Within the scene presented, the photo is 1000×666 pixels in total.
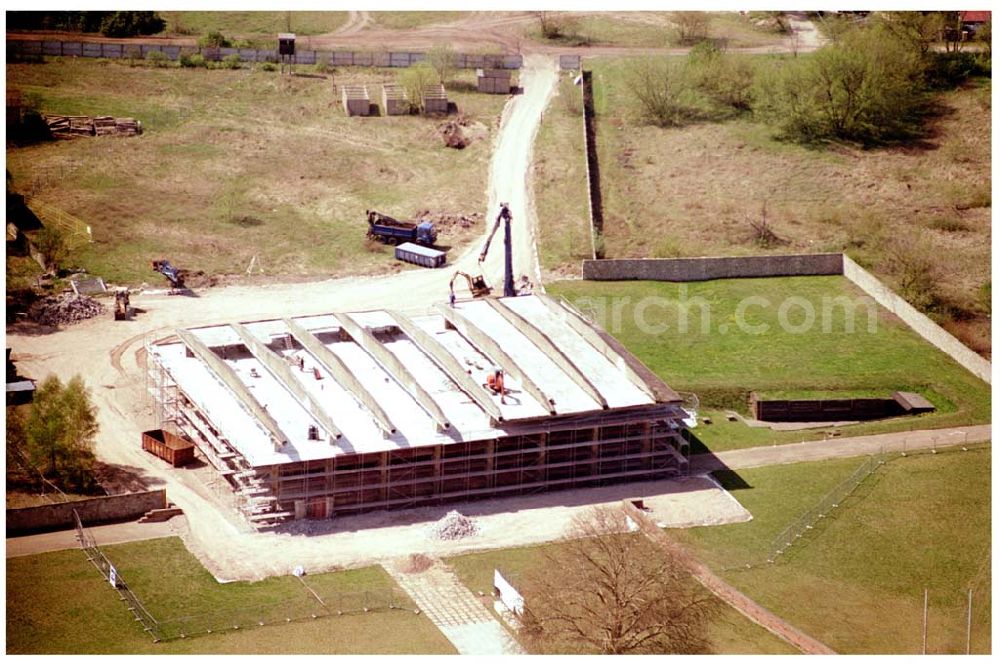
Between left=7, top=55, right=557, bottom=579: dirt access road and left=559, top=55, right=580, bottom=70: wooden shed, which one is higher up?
left=559, top=55, right=580, bottom=70: wooden shed

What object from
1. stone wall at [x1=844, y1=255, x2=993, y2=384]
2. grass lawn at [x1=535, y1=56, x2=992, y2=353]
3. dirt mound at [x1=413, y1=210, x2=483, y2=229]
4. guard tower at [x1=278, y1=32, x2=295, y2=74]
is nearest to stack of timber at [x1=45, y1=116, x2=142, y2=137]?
guard tower at [x1=278, y1=32, x2=295, y2=74]

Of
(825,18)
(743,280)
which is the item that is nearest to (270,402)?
(743,280)

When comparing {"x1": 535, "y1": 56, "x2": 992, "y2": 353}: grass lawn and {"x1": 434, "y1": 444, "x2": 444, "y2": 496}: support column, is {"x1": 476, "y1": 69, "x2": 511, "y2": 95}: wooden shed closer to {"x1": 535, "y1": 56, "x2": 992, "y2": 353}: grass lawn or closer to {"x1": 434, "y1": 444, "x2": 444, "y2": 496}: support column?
{"x1": 535, "y1": 56, "x2": 992, "y2": 353}: grass lawn

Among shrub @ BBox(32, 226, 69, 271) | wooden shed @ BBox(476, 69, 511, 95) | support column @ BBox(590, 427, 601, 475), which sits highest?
wooden shed @ BBox(476, 69, 511, 95)

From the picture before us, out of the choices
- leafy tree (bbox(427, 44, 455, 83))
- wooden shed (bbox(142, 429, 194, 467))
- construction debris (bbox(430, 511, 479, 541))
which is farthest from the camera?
leafy tree (bbox(427, 44, 455, 83))

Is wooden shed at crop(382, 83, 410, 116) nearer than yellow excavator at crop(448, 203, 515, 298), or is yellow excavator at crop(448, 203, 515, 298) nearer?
yellow excavator at crop(448, 203, 515, 298)

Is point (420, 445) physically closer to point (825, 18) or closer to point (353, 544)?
point (353, 544)

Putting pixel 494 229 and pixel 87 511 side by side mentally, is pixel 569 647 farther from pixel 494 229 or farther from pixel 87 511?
pixel 494 229

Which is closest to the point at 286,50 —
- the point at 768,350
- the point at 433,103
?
the point at 433,103
